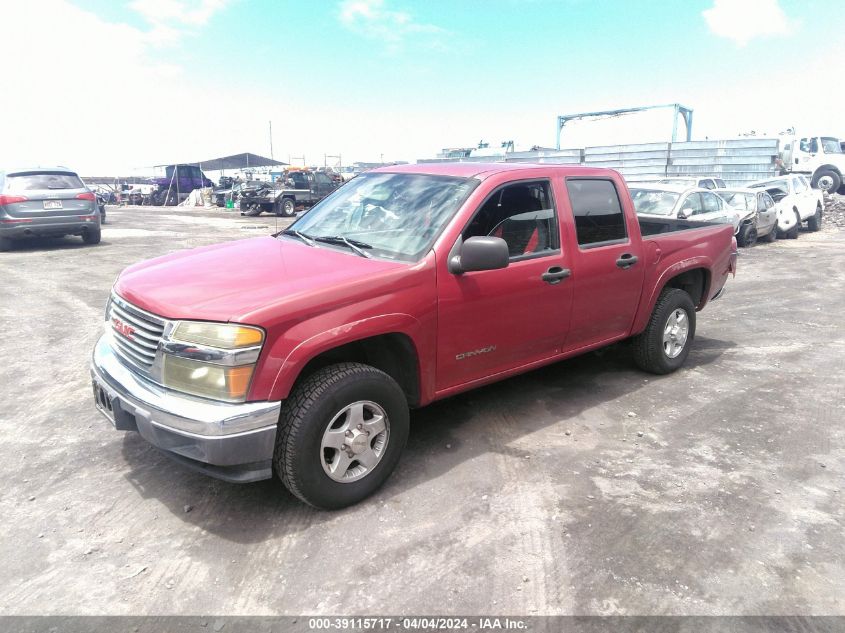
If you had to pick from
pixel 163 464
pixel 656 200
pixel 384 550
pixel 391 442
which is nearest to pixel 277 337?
pixel 391 442

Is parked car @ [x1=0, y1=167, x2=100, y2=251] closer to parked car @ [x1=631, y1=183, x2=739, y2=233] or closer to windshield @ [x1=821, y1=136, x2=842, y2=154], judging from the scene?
parked car @ [x1=631, y1=183, x2=739, y2=233]

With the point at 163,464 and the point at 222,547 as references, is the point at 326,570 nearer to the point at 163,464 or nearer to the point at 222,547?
the point at 222,547

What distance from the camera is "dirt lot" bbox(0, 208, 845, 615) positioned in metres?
2.61

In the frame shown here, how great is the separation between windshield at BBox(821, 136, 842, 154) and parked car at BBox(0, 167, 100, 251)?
26.8 m

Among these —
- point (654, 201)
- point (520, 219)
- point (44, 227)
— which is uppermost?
point (654, 201)

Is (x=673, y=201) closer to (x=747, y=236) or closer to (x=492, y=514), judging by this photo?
(x=747, y=236)

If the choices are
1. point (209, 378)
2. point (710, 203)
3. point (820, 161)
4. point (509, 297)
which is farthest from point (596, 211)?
point (820, 161)

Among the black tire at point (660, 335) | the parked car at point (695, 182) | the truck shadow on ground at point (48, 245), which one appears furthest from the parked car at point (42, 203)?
the parked car at point (695, 182)

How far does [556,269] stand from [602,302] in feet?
2.18

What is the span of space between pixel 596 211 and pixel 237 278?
2717 mm

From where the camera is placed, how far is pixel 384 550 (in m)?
2.89

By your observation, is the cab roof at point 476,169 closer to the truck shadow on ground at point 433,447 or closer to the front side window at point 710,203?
the truck shadow on ground at point 433,447

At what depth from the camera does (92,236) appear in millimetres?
13312

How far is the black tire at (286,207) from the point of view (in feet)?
78.7
